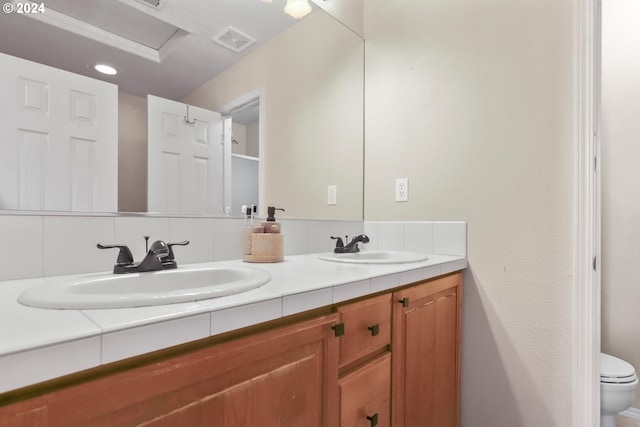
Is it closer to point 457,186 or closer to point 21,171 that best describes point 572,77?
point 457,186

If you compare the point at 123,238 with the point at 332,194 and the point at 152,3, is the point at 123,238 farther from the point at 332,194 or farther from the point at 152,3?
the point at 332,194

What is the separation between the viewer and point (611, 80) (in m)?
1.86

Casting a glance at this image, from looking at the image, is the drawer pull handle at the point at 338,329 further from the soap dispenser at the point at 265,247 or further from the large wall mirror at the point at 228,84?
the large wall mirror at the point at 228,84

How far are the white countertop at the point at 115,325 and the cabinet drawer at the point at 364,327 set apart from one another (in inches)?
2.9

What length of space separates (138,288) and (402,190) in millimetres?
1169

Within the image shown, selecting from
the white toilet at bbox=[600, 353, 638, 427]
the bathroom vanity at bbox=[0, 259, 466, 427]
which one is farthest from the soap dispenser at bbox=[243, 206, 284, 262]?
the white toilet at bbox=[600, 353, 638, 427]

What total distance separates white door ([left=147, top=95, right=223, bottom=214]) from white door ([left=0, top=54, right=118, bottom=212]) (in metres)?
0.11

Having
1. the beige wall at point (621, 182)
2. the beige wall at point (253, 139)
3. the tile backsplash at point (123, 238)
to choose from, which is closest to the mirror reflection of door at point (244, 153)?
the beige wall at point (253, 139)

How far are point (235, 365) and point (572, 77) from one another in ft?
4.49

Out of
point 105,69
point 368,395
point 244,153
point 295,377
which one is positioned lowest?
point 368,395

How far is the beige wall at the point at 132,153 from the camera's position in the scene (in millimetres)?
925

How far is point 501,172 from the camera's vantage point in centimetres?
128

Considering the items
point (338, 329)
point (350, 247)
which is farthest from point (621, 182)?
point (338, 329)

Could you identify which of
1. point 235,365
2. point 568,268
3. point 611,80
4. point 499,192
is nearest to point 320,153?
point 499,192
